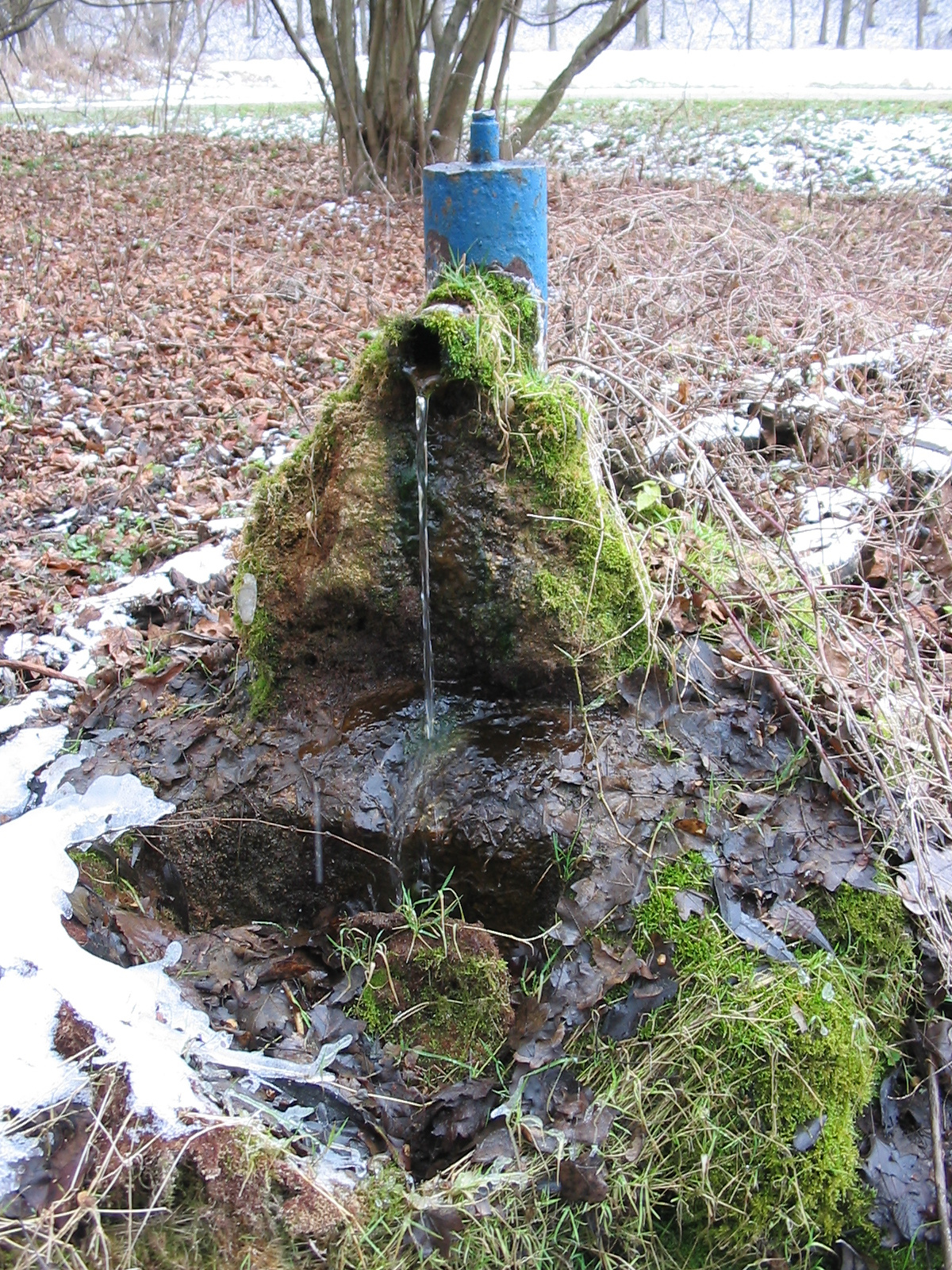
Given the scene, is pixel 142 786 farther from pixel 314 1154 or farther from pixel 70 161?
pixel 70 161

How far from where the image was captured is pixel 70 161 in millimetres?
13734

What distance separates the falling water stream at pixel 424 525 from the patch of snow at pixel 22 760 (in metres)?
1.48

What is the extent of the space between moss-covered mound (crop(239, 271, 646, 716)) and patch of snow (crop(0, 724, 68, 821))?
1.17 meters

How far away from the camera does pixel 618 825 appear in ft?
9.62

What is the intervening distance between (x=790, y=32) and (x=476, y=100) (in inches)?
1041

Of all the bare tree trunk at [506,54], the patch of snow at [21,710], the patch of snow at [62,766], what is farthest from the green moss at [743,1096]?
the bare tree trunk at [506,54]

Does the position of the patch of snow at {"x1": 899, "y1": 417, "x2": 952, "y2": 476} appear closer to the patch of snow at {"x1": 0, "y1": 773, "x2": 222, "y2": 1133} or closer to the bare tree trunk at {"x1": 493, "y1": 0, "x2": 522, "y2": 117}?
the patch of snow at {"x1": 0, "y1": 773, "x2": 222, "y2": 1133}

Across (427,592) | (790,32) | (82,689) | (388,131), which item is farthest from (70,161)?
(790,32)

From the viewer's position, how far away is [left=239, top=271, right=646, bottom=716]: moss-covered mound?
3107 millimetres

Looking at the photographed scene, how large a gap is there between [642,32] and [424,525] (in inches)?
1346

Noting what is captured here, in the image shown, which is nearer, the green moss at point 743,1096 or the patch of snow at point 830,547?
the green moss at point 743,1096

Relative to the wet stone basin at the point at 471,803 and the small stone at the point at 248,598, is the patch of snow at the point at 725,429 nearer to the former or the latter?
the wet stone basin at the point at 471,803

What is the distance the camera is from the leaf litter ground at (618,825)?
2.39 metres

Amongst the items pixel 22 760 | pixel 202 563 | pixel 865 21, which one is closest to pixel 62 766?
pixel 22 760
